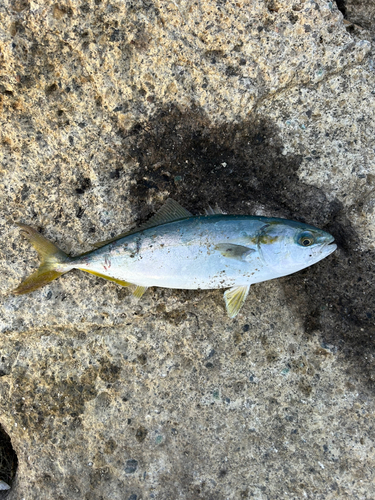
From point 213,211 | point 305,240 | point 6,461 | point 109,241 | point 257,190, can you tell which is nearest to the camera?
point 305,240

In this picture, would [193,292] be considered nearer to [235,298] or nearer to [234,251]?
[235,298]

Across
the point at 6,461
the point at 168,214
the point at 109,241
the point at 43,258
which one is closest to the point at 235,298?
the point at 168,214

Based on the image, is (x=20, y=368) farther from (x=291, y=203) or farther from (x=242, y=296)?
(x=291, y=203)

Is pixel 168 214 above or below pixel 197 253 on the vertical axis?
above

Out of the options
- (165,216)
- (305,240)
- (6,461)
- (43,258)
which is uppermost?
(165,216)

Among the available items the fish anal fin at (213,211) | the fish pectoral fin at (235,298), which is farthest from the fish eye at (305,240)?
the fish anal fin at (213,211)

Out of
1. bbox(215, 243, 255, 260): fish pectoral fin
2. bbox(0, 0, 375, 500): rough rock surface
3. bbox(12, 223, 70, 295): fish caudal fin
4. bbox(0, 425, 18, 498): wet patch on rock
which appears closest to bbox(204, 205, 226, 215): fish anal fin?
bbox(0, 0, 375, 500): rough rock surface

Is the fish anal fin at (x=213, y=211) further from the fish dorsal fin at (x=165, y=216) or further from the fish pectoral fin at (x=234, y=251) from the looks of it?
the fish pectoral fin at (x=234, y=251)

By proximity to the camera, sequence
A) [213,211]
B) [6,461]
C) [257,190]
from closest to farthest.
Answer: [213,211] → [257,190] → [6,461]

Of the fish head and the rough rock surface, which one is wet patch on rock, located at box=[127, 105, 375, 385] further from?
the fish head
